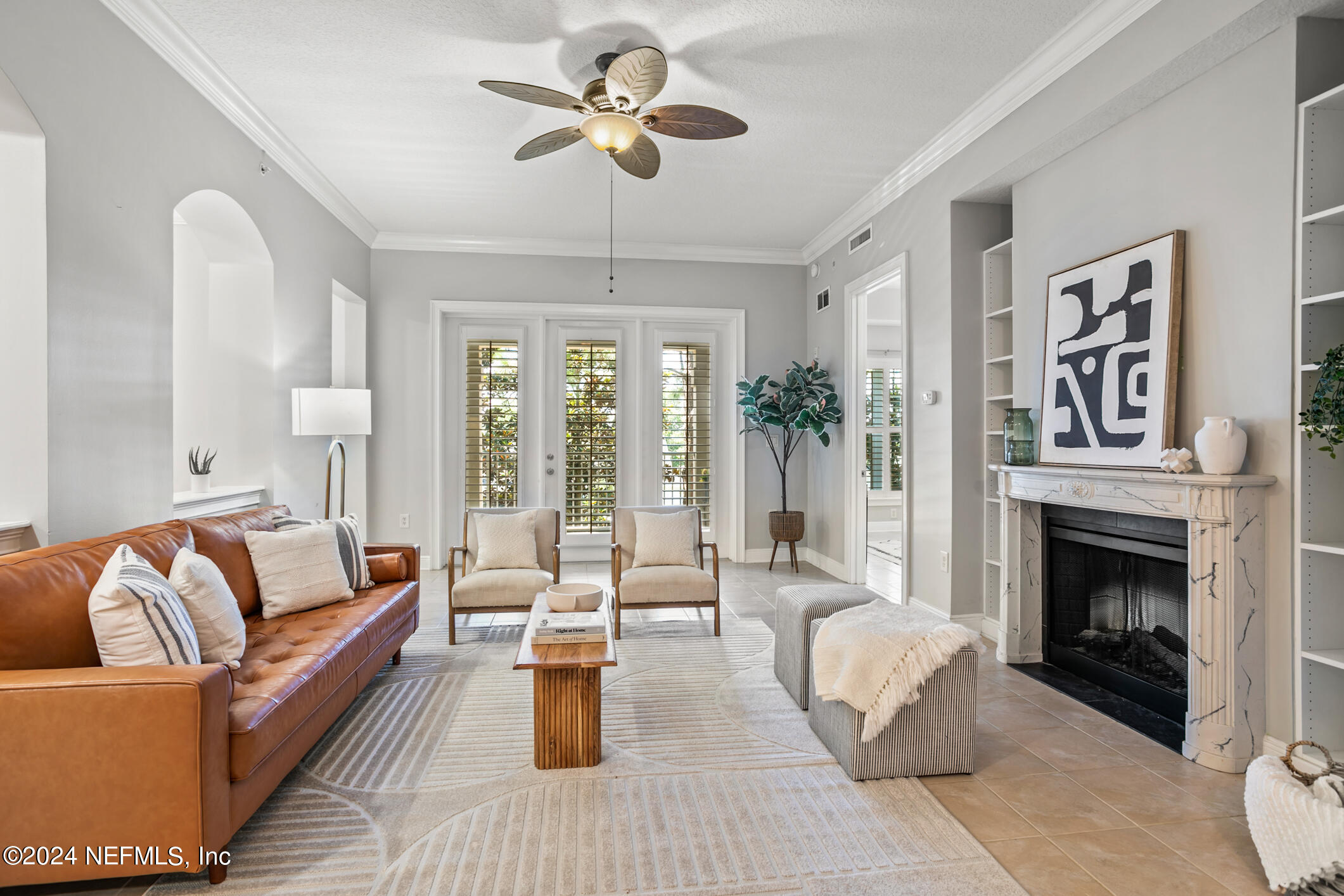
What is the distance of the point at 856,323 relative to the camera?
556 cm

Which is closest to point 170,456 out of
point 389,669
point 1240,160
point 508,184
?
point 389,669

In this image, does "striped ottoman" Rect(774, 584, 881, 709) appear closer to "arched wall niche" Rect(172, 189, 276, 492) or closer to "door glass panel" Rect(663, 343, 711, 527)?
"arched wall niche" Rect(172, 189, 276, 492)

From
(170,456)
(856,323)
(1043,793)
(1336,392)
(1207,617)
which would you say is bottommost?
(1043,793)

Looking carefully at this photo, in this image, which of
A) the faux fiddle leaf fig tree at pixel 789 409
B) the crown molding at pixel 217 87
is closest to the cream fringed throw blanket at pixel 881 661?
the faux fiddle leaf fig tree at pixel 789 409

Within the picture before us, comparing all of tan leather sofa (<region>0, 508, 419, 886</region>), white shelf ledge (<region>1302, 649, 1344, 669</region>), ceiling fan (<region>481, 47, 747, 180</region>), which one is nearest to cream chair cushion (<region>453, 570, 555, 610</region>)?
tan leather sofa (<region>0, 508, 419, 886</region>)

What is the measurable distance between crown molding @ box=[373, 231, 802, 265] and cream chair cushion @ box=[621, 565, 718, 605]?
3.32 m

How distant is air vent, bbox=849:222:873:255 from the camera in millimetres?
5203

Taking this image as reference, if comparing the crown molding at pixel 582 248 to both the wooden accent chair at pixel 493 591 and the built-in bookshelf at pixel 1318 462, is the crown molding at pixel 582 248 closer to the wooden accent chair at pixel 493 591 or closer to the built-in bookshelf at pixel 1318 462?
the wooden accent chair at pixel 493 591

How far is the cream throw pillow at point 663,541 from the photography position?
4.39 m

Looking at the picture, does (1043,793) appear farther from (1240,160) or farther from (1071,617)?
(1240,160)

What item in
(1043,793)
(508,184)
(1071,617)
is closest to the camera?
(1043,793)

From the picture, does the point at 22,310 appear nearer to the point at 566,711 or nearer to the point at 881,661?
the point at 566,711

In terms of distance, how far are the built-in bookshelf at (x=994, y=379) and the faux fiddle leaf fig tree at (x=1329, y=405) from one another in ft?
6.38

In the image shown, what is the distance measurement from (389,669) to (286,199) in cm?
293
